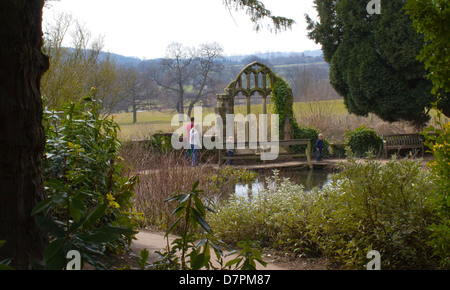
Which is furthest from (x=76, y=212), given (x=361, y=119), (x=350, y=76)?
(x=361, y=119)

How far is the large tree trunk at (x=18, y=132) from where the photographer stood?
1.83 metres

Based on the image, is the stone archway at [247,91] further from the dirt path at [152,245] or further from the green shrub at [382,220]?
the green shrub at [382,220]

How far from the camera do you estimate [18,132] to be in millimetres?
1868

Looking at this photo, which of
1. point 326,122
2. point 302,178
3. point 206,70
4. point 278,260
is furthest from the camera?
point 206,70

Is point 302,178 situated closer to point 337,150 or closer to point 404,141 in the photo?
point 337,150

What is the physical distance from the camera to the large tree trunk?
6.01 ft

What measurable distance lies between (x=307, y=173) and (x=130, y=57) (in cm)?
5721

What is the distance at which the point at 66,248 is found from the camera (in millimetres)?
1400

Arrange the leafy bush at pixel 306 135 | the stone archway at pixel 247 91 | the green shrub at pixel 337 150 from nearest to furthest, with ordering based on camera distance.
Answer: the stone archway at pixel 247 91
the green shrub at pixel 337 150
the leafy bush at pixel 306 135

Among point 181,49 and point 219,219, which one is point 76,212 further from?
point 181,49

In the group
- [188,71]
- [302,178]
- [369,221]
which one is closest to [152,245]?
[369,221]

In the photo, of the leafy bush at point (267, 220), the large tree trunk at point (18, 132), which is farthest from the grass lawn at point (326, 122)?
the large tree trunk at point (18, 132)

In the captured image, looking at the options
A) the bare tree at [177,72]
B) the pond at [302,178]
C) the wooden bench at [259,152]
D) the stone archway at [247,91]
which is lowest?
the pond at [302,178]

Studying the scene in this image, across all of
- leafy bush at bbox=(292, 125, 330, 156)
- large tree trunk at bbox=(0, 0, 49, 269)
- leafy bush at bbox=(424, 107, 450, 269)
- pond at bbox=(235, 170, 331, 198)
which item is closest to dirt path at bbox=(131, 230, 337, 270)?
leafy bush at bbox=(424, 107, 450, 269)
